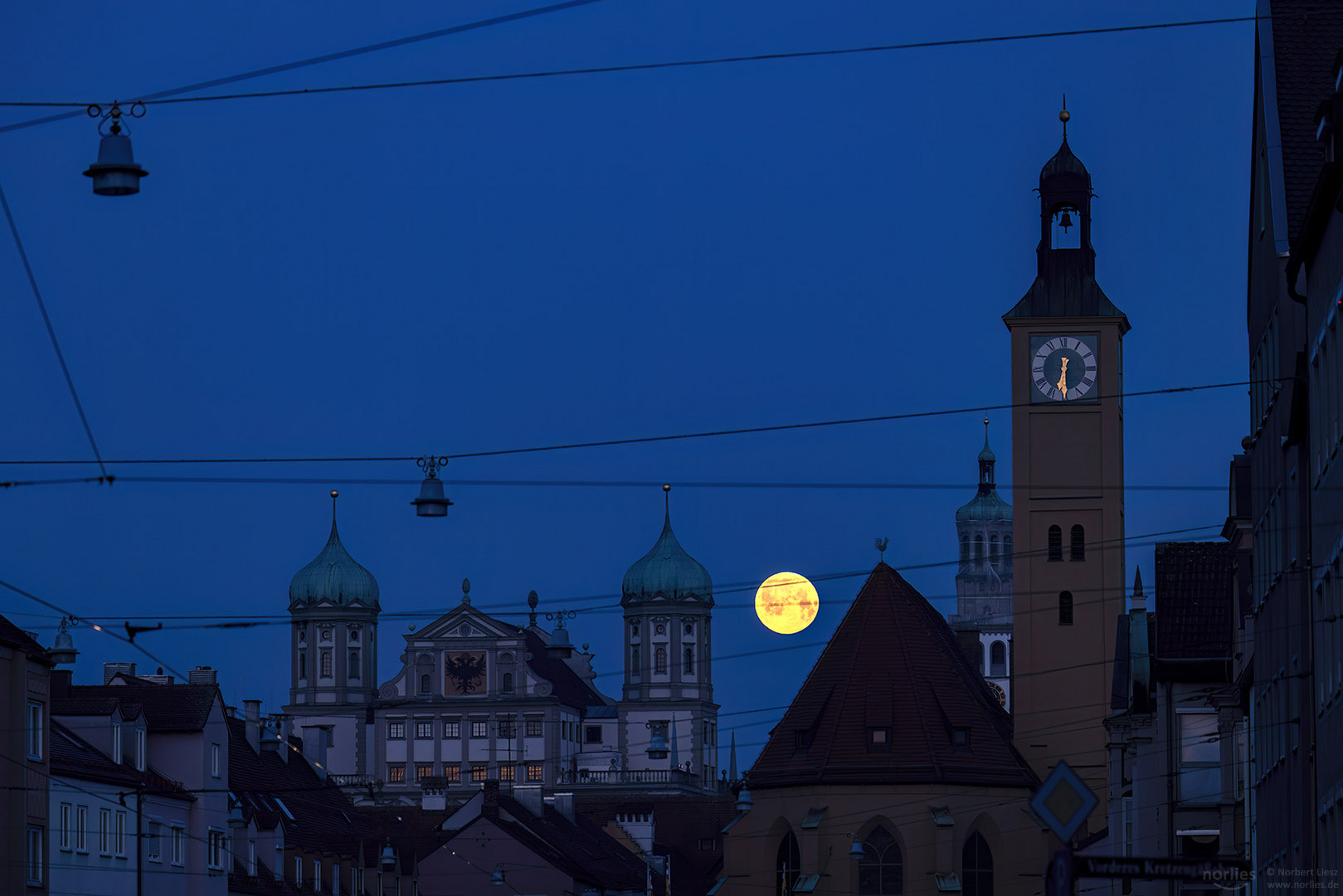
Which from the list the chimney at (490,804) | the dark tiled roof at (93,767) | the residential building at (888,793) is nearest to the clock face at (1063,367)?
the residential building at (888,793)

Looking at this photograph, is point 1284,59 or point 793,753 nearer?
point 1284,59

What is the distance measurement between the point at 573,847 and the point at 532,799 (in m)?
8.60

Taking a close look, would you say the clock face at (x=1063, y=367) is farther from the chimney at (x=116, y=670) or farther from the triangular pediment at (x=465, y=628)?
the triangular pediment at (x=465, y=628)

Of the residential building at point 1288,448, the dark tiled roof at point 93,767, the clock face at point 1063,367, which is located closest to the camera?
the residential building at point 1288,448

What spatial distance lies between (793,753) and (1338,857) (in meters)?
54.3

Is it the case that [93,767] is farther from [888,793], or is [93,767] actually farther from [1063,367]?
[1063,367]

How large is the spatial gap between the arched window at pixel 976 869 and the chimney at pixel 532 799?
25.9 metres

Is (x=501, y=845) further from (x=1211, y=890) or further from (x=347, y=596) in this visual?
(x=347, y=596)

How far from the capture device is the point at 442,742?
15350 centimetres

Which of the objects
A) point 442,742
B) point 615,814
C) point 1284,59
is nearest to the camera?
point 1284,59

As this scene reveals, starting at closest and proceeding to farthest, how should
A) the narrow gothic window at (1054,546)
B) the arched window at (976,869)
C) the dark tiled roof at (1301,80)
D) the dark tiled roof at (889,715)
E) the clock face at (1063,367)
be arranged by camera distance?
the dark tiled roof at (1301,80), the arched window at (976,869), the dark tiled roof at (889,715), the narrow gothic window at (1054,546), the clock face at (1063,367)

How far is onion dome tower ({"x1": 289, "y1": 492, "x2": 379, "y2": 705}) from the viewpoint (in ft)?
534

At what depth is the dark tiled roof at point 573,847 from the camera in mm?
86500

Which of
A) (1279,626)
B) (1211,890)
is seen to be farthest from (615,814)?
(1279,626)
